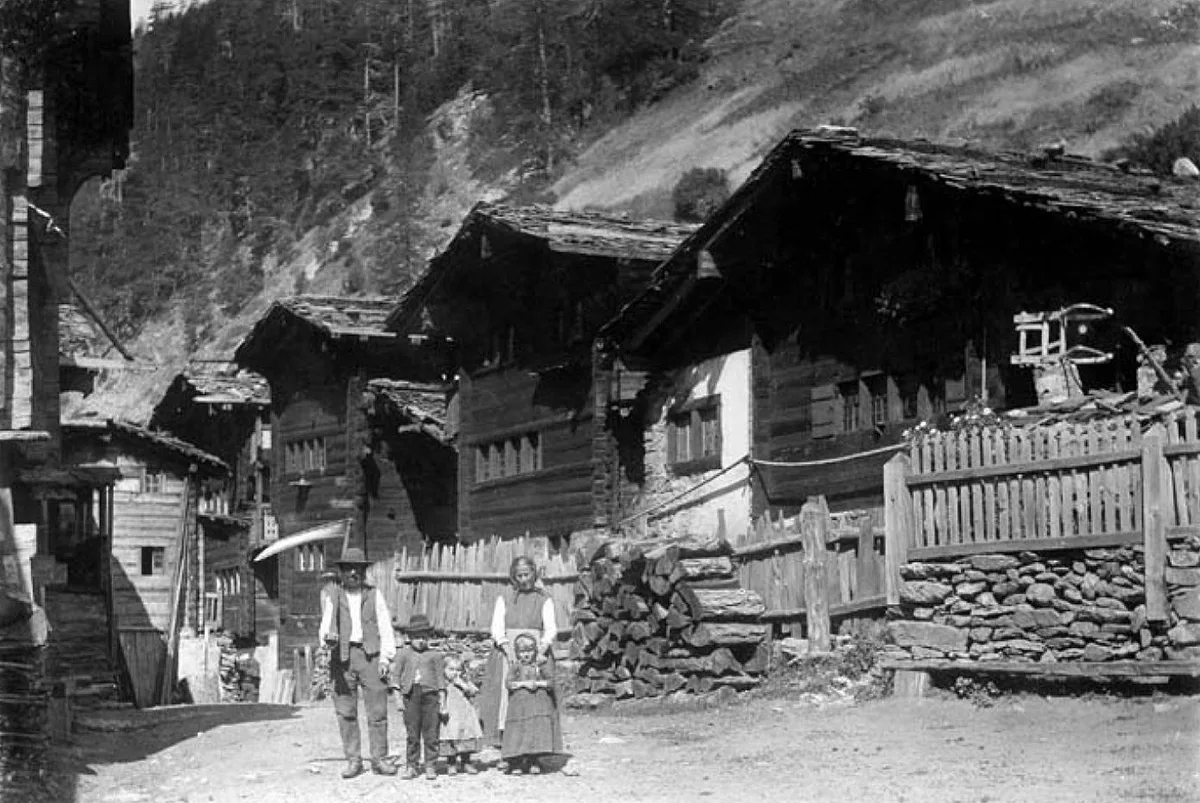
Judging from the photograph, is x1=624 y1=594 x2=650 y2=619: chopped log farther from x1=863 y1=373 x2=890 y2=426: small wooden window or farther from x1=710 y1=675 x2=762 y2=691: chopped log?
x1=863 y1=373 x2=890 y2=426: small wooden window

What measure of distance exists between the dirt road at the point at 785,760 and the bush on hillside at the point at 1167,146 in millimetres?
30410

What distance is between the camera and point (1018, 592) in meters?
16.7

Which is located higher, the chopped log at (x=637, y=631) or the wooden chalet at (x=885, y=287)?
the wooden chalet at (x=885, y=287)

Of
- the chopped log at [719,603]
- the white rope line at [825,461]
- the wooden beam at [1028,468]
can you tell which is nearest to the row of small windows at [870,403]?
the white rope line at [825,461]

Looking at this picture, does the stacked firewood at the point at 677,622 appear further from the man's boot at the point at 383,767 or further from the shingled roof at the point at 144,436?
the shingled roof at the point at 144,436

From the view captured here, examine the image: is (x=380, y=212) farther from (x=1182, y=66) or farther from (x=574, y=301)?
(x=574, y=301)

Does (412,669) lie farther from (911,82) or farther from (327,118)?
(327,118)

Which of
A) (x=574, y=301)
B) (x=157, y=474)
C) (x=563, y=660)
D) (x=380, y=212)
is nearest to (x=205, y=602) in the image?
(x=157, y=474)

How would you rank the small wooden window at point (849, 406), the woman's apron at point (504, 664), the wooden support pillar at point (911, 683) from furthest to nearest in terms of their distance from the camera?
the small wooden window at point (849, 406) → the wooden support pillar at point (911, 683) → the woman's apron at point (504, 664)

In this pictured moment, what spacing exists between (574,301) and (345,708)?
17792 mm

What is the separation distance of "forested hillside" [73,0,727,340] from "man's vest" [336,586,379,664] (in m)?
73.6

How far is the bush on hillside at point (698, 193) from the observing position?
70625 mm

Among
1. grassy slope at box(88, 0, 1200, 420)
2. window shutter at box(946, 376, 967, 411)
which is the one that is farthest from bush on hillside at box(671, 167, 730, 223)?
window shutter at box(946, 376, 967, 411)

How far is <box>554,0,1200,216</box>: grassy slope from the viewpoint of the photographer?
207ft
